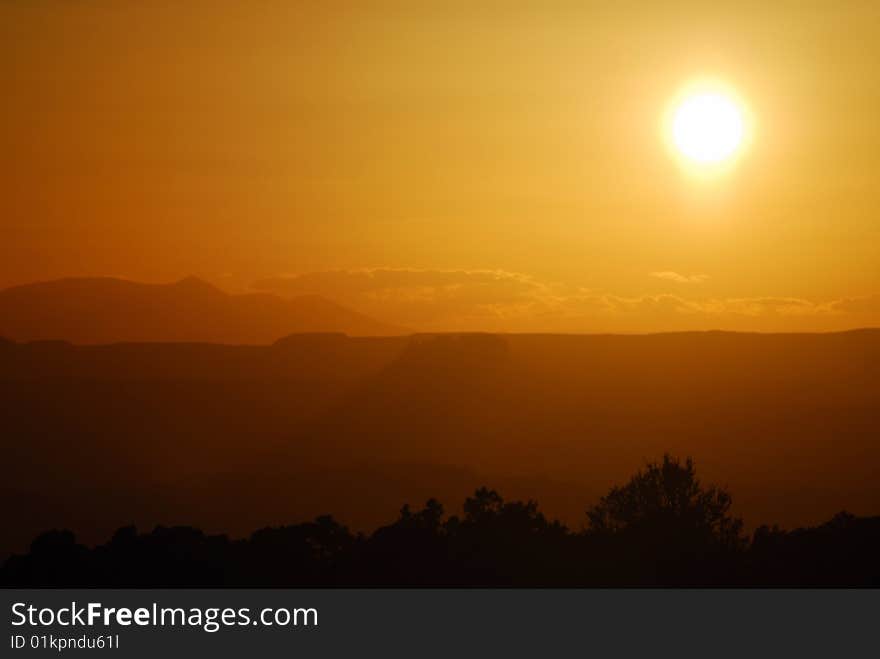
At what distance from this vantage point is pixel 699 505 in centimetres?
6309

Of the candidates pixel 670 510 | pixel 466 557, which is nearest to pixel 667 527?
pixel 670 510

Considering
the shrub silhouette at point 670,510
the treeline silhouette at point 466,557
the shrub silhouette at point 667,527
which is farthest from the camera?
the shrub silhouette at point 670,510

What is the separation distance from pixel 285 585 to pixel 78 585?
7503 mm

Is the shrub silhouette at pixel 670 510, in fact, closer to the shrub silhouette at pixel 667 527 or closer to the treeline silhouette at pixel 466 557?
the shrub silhouette at pixel 667 527

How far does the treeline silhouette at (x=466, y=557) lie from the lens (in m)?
47.1

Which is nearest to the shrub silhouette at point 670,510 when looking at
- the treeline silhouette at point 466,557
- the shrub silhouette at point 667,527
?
the shrub silhouette at point 667,527

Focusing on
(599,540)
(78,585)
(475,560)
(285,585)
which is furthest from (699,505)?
(78,585)

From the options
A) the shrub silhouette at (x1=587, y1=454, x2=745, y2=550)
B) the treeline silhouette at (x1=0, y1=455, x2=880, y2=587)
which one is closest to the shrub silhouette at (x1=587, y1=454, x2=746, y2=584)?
the shrub silhouette at (x1=587, y1=454, x2=745, y2=550)

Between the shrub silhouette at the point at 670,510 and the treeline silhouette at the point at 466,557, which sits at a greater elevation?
the shrub silhouette at the point at 670,510

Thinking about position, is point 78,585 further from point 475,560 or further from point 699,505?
point 699,505

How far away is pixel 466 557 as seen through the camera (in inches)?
1932

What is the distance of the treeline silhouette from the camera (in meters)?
47.1

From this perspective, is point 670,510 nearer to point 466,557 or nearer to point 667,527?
point 667,527
